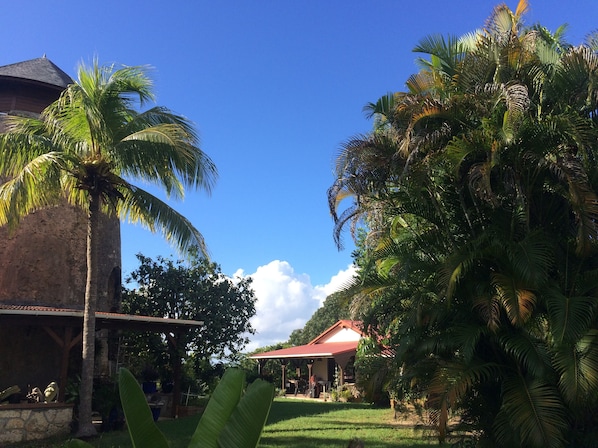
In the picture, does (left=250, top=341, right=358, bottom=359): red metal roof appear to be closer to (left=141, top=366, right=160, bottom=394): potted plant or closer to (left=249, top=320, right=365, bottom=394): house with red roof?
(left=249, top=320, right=365, bottom=394): house with red roof

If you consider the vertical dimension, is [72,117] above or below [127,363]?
above

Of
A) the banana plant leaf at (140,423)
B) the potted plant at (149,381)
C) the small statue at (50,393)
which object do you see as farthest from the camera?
the potted plant at (149,381)

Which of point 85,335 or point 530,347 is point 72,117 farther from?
point 530,347

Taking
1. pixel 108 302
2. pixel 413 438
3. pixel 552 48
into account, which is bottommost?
pixel 413 438

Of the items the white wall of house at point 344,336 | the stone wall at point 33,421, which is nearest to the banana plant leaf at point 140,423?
the stone wall at point 33,421

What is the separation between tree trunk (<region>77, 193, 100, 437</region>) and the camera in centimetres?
1113

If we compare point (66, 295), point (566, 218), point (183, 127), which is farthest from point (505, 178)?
point (66, 295)

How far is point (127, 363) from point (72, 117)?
1251 cm

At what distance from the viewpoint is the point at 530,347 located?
6844 millimetres

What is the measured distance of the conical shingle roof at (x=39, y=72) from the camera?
16.5 meters

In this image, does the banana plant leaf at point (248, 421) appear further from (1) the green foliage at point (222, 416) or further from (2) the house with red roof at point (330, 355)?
(2) the house with red roof at point (330, 355)

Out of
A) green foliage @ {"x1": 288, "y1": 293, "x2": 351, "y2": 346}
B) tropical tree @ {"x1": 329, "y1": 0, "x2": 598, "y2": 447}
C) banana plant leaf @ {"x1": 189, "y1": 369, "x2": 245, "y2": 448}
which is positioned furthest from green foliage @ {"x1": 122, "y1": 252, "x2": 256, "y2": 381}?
green foliage @ {"x1": 288, "y1": 293, "x2": 351, "y2": 346}

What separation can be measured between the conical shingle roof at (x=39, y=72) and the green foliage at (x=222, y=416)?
15807 mm

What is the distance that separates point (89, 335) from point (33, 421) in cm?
224
